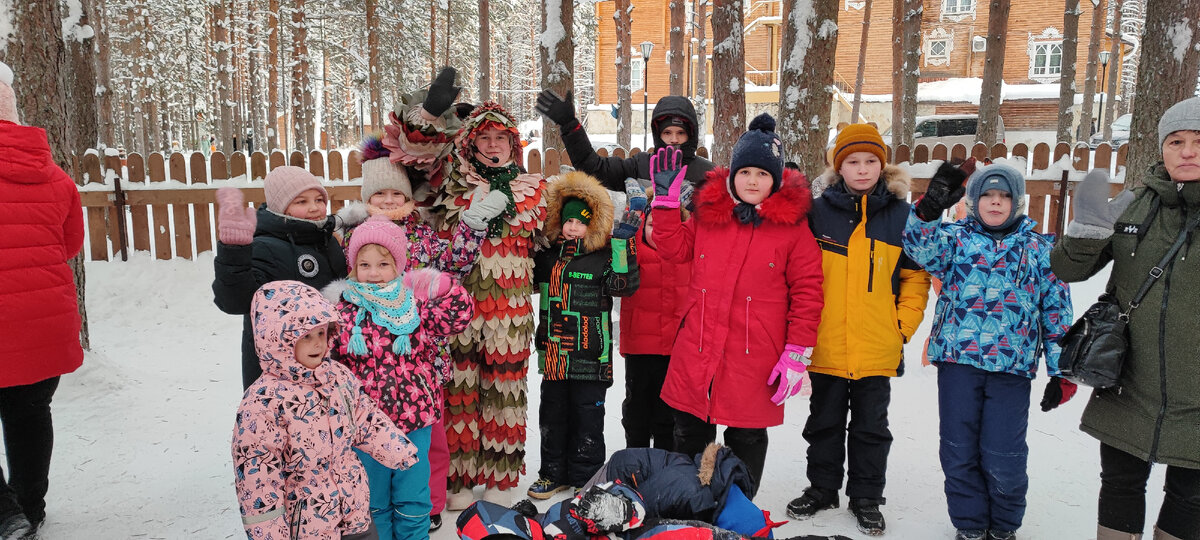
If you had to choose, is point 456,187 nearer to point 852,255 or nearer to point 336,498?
point 336,498

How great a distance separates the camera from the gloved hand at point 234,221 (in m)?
2.52

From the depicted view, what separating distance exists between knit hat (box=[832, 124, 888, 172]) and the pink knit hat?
2.04 metres

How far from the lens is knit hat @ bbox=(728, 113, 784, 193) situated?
2.96 metres

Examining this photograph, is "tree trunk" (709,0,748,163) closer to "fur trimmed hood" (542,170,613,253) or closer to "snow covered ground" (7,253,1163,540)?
"snow covered ground" (7,253,1163,540)

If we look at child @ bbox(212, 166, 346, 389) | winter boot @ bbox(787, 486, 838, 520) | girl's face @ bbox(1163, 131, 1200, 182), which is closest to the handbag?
girl's face @ bbox(1163, 131, 1200, 182)

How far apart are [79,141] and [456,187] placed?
882cm

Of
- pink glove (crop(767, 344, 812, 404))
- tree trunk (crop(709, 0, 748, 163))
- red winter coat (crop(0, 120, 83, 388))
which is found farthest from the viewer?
tree trunk (crop(709, 0, 748, 163))

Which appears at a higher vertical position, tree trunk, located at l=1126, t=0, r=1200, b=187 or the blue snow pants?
tree trunk, located at l=1126, t=0, r=1200, b=187

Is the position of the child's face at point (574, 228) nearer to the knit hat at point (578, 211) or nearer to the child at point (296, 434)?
the knit hat at point (578, 211)

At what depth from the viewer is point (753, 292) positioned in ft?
9.84

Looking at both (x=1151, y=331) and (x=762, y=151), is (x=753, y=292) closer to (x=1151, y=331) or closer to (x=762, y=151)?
(x=762, y=151)

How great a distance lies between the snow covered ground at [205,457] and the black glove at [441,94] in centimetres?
200

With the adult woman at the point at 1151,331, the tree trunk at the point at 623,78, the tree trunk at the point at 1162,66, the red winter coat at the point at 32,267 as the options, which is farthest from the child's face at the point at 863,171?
the tree trunk at the point at 623,78

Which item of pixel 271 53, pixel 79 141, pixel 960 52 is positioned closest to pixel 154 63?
pixel 271 53
